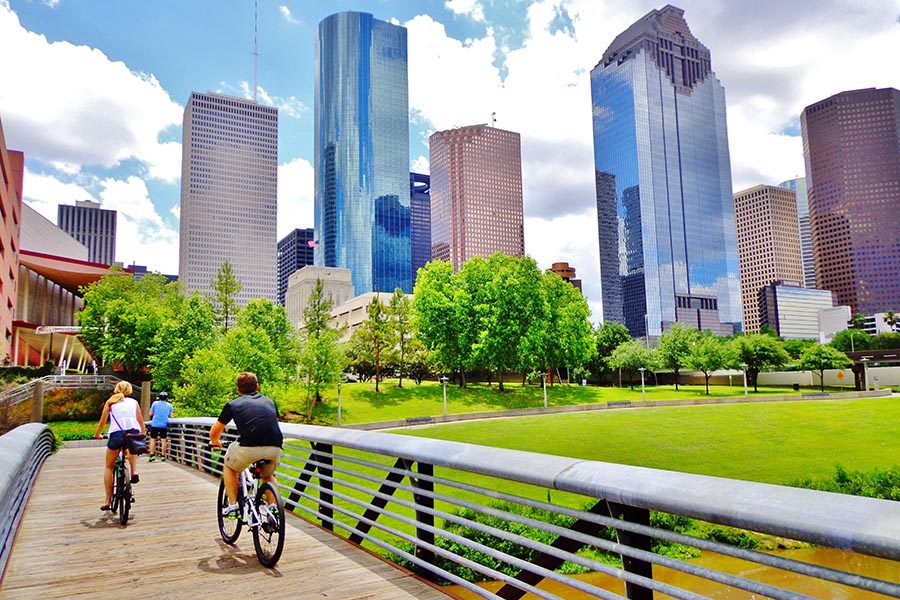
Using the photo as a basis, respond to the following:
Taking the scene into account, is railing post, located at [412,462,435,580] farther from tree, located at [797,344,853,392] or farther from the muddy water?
tree, located at [797,344,853,392]

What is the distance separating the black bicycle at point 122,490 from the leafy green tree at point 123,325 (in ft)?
168

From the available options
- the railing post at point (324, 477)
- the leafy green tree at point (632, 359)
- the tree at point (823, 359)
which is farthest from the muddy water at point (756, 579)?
the tree at point (823, 359)

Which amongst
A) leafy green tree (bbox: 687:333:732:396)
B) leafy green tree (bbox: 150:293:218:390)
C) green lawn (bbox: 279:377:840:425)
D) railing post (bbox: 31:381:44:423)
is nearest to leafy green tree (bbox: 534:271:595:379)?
green lawn (bbox: 279:377:840:425)

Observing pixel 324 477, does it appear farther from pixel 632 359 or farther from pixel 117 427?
pixel 632 359

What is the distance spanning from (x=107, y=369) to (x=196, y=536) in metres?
71.3

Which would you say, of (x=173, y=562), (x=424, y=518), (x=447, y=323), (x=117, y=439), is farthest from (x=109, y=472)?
(x=447, y=323)

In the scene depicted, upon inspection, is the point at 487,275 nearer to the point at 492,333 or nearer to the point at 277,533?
the point at 492,333

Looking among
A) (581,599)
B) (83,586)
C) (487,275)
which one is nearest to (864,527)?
(83,586)

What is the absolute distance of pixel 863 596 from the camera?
47.9ft

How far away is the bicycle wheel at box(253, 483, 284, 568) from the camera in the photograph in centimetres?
628

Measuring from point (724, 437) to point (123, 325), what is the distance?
53.9 metres

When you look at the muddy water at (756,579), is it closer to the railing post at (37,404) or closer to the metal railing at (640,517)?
the metal railing at (640,517)

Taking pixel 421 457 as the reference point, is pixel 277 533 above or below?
below

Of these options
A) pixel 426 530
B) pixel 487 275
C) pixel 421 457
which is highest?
pixel 487 275
